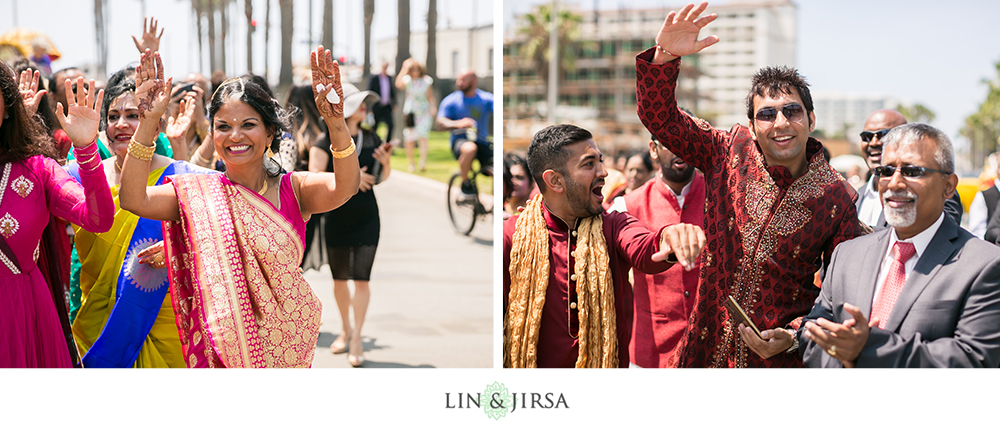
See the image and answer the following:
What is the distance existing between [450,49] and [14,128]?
1580 cm

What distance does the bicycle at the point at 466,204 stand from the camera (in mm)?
8477

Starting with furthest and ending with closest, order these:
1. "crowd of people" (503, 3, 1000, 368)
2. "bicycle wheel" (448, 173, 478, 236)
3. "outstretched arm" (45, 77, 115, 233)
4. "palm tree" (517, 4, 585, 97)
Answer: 1. "palm tree" (517, 4, 585, 97)
2. "bicycle wheel" (448, 173, 478, 236)
3. "outstretched arm" (45, 77, 115, 233)
4. "crowd of people" (503, 3, 1000, 368)

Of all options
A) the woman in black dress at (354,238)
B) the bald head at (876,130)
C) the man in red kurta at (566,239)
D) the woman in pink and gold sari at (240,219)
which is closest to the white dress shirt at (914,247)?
the man in red kurta at (566,239)

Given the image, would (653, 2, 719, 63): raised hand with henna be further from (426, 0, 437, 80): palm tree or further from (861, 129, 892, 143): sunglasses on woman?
(426, 0, 437, 80): palm tree

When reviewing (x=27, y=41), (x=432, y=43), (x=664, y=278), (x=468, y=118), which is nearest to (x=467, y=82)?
(x=468, y=118)

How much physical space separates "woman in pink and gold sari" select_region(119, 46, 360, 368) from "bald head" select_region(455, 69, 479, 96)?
5.69 m

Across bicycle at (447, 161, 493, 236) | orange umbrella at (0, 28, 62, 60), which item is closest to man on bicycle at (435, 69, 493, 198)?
bicycle at (447, 161, 493, 236)

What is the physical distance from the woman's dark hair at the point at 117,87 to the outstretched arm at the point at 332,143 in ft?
3.20

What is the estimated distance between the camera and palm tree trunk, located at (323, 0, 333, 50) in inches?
675

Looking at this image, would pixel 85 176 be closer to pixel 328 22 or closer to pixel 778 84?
pixel 778 84

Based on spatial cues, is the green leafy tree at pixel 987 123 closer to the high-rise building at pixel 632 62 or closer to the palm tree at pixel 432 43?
the high-rise building at pixel 632 62
